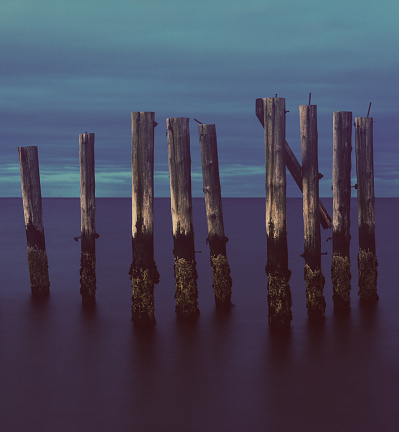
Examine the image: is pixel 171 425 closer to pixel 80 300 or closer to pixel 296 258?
pixel 80 300

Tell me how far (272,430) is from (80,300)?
712cm

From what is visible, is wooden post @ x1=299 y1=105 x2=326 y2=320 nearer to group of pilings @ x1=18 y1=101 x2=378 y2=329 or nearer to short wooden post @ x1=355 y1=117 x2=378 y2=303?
group of pilings @ x1=18 y1=101 x2=378 y2=329

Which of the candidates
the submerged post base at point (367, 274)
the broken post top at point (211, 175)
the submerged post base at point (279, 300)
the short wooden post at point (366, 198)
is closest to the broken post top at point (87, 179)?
→ the broken post top at point (211, 175)

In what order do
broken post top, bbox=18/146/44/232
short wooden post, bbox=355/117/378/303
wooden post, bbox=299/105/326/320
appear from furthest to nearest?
broken post top, bbox=18/146/44/232, short wooden post, bbox=355/117/378/303, wooden post, bbox=299/105/326/320

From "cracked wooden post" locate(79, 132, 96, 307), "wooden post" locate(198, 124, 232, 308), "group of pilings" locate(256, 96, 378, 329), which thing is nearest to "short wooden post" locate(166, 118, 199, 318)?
"wooden post" locate(198, 124, 232, 308)

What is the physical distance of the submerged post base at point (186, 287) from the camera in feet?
32.7

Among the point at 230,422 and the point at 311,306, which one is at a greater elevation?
the point at 311,306

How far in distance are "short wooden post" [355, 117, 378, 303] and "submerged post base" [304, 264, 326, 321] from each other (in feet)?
4.87

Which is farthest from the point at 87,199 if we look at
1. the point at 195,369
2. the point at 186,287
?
the point at 195,369

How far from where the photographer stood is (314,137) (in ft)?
31.7

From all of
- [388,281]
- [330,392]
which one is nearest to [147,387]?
[330,392]

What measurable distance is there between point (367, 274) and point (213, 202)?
3.20m

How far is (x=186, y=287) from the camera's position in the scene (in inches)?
397

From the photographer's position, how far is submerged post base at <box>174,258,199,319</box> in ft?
32.7
